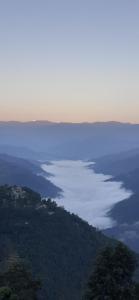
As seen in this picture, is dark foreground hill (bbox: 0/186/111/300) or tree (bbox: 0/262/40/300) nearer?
tree (bbox: 0/262/40/300)

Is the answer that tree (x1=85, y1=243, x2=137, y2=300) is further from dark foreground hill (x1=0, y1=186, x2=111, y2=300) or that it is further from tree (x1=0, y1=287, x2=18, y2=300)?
dark foreground hill (x1=0, y1=186, x2=111, y2=300)

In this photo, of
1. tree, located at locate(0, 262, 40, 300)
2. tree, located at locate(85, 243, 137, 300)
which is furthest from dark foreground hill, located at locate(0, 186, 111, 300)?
tree, located at locate(85, 243, 137, 300)

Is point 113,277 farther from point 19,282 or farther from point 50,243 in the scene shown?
point 50,243

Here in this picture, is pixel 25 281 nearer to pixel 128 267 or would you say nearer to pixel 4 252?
pixel 128 267

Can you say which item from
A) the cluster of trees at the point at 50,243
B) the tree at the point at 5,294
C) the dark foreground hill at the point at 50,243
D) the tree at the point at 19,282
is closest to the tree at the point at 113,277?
the tree at the point at 19,282

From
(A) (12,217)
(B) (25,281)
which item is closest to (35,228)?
(A) (12,217)

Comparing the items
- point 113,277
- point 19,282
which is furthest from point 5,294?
point 19,282

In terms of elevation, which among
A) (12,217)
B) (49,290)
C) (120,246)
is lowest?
(49,290)
